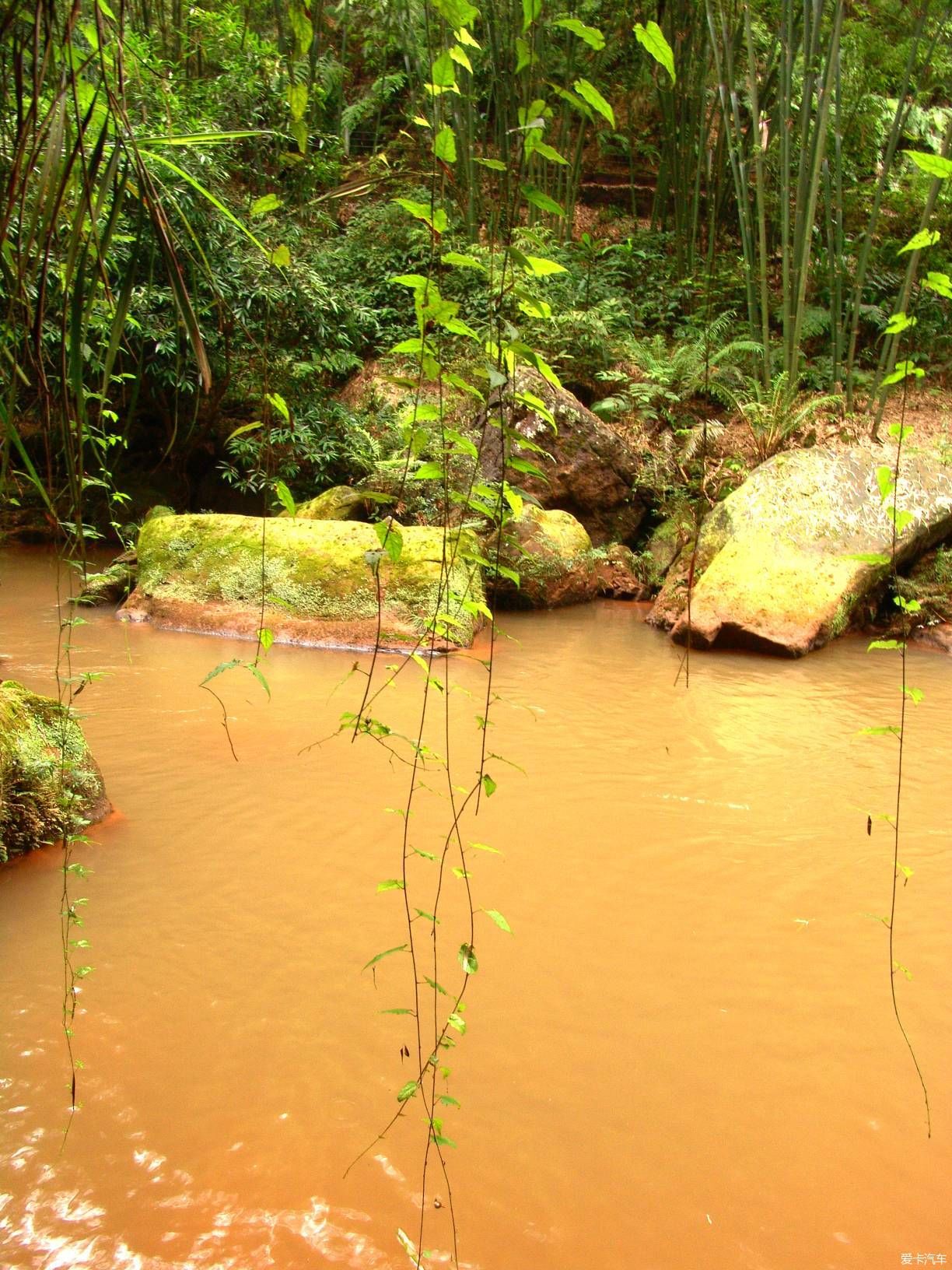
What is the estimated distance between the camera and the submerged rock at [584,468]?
304 inches

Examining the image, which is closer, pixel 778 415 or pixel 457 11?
pixel 457 11

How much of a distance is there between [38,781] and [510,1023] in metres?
1.55

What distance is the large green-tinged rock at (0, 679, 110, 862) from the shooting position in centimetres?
241

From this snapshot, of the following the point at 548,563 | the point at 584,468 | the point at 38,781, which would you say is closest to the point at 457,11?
the point at 38,781

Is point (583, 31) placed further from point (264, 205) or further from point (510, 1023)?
point (510, 1023)

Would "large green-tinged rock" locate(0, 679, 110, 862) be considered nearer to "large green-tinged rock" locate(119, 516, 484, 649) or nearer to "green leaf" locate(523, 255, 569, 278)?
"green leaf" locate(523, 255, 569, 278)

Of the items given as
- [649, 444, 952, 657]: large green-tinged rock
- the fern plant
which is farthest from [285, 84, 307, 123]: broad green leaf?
the fern plant

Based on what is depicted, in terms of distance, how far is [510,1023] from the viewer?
6.17 ft

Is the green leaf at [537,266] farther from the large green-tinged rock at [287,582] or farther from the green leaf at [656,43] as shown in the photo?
the large green-tinged rock at [287,582]

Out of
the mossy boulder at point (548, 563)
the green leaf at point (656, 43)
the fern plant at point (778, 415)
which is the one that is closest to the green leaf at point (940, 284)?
the green leaf at point (656, 43)

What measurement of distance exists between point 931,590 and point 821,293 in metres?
4.58

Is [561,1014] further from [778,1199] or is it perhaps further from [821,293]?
[821,293]

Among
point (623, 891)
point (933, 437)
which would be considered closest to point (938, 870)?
point (623, 891)

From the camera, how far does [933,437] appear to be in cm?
805
